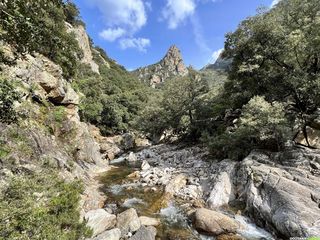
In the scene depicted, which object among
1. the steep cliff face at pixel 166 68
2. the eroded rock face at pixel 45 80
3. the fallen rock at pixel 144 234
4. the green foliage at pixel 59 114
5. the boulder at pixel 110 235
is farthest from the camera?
the steep cliff face at pixel 166 68

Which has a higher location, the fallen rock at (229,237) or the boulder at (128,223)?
the boulder at (128,223)

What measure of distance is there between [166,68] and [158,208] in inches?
5606

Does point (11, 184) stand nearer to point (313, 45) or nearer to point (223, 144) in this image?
point (223, 144)

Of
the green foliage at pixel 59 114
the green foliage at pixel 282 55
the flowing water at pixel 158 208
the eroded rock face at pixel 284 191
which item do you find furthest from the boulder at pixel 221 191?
the green foliage at pixel 59 114

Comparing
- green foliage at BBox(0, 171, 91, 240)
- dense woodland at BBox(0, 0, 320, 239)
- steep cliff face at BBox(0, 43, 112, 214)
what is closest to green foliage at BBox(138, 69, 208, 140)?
dense woodland at BBox(0, 0, 320, 239)

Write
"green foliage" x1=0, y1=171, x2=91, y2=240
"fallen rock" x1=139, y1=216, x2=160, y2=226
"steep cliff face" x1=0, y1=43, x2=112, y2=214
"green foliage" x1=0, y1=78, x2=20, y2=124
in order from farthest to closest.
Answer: "steep cliff face" x1=0, y1=43, x2=112, y2=214 → "fallen rock" x1=139, y1=216, x2=160, y2=226 → "green foliage" x1=0, y1=171, x2=91, y2=240 → "green foliage" x1=0, y1=78, x2=20, y2=124

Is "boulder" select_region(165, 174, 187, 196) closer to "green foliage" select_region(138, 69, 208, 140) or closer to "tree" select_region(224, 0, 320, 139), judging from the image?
"tree" select_region(224, 0, 320, 139)

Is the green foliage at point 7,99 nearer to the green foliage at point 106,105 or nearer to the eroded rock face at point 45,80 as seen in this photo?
the eroded rock face at point 45,80

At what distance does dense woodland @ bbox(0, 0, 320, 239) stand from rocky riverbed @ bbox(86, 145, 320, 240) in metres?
2.09

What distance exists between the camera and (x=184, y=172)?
20.2 m

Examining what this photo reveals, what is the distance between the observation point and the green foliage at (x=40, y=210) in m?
5.99

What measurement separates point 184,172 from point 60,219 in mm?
13217

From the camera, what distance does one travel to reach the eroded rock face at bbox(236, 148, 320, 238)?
33.8ft

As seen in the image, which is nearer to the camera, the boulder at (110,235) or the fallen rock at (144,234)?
the boulder at (110,235)
